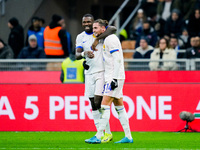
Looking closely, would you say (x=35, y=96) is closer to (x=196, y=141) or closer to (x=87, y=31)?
(x=87, y=31)

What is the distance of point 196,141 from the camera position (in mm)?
11336

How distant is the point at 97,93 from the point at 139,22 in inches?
387

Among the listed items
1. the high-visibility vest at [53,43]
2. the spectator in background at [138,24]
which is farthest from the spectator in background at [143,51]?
the spectator in background at [138,24]

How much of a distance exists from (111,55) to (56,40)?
6.92 m

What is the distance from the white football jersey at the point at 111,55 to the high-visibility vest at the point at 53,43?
22.3ft

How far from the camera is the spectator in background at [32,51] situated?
57.4ft

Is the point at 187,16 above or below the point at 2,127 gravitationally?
above

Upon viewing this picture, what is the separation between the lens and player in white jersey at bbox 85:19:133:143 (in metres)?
10.5

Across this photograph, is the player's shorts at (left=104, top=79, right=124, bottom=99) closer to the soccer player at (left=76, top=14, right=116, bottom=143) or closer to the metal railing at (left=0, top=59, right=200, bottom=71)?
the soccer player at (left=76, top=14, right=116, bottom=143)

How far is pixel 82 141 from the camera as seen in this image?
11.4 m

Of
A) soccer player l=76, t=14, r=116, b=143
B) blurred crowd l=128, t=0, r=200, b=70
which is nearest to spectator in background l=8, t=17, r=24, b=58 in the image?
blurred crowd l=128, t=0, r=200, b=70

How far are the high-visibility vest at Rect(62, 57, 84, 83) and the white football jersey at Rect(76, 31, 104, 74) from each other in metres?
3.59

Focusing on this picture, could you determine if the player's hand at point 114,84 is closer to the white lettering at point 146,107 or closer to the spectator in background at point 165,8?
the white lettering at point 146,107

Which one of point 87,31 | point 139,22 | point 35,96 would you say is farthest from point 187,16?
point 87,31
